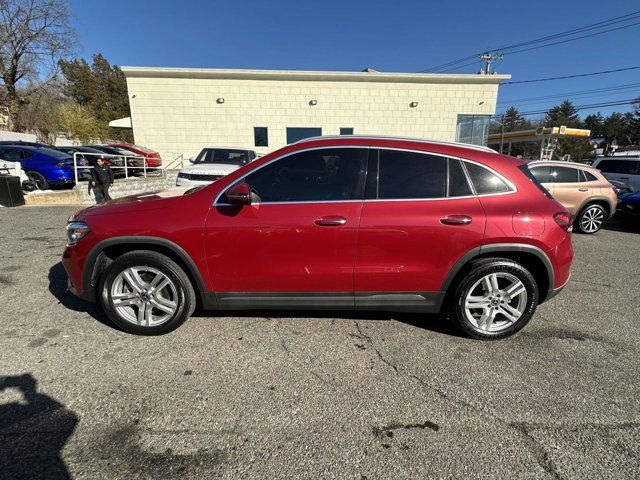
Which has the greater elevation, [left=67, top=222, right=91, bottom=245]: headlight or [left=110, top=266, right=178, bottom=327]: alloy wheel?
[left=67, top=222, right=91, bottom=245]: headlight

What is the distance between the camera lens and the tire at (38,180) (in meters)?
11.4

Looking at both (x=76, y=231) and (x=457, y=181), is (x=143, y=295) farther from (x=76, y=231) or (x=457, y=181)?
(x=457, y=181)

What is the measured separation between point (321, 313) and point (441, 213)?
1630mm

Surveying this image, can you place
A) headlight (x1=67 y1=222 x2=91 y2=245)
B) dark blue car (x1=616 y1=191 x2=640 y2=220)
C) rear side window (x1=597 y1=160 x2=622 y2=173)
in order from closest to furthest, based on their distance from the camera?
headlight (x1=67 y1=222 x2=91 y2=245)
dark blue car (x1=616 y1=191 x2=640 y2=220)
rear side window (x1=597 y1=160 x2=622 y2=173)

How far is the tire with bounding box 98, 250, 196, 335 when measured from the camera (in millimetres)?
2996

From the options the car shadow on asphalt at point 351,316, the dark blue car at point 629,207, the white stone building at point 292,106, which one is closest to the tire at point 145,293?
the car shadow on asphalt at point 351,316

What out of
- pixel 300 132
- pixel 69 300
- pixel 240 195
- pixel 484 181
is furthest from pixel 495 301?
pixel 300 132

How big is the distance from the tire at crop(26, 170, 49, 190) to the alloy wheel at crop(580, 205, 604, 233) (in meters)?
16.2

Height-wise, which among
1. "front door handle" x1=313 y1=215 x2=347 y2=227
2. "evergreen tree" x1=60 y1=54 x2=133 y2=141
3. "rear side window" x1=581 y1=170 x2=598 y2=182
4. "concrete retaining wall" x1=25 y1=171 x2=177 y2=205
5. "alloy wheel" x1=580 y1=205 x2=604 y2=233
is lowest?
"alloy wheel" x1=580 y1=205 x2=604 y2=233

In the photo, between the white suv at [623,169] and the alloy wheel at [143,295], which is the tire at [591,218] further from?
the alloy wheel at [143,295]

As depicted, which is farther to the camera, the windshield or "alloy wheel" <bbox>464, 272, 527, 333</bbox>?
the windshield

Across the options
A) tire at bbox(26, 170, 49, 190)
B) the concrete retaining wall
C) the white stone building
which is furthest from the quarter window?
the white stone building

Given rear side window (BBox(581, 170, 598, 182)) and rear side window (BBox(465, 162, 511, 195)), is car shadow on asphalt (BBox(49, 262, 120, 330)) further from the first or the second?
rear side window (BBox(581, 170, 598, 182))

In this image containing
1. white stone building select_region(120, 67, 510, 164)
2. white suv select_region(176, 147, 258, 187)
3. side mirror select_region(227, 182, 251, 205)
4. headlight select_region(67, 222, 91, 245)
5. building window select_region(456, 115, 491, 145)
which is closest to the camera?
side mirror select_region(227, 182, 251, 205)
